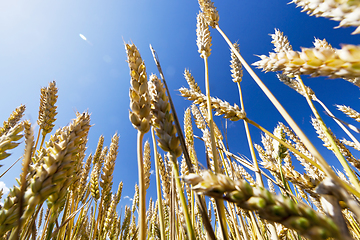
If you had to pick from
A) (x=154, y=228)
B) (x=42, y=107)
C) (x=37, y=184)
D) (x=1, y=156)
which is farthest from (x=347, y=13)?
(x=154, y=228)

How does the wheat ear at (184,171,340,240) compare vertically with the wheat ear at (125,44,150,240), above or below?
below

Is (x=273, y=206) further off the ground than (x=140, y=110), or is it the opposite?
(x=140, y=110)

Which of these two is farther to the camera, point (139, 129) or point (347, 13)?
point (139, 129)

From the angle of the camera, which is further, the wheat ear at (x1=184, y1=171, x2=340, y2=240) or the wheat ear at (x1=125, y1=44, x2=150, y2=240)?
the wheat ear at (x1=125, y1=44, x2=150, y2=240)

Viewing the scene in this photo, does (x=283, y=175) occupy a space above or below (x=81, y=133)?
below

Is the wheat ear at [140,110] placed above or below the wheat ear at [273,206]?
above

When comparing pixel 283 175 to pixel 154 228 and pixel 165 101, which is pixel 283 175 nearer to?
pixel 165 101

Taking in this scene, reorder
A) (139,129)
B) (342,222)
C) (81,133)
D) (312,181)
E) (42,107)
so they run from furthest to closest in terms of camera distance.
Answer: (42,107) < (312,181) < (81,133) < (139,129) < (342,222)

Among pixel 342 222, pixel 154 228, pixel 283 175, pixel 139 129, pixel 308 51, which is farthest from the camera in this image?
pixel 154 228

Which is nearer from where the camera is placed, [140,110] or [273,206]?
[273,206]

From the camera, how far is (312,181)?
114cm

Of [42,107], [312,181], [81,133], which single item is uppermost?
[42,107]

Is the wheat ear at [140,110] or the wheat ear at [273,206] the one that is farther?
the wheat ear at [140,110]

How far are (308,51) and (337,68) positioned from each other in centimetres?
11
